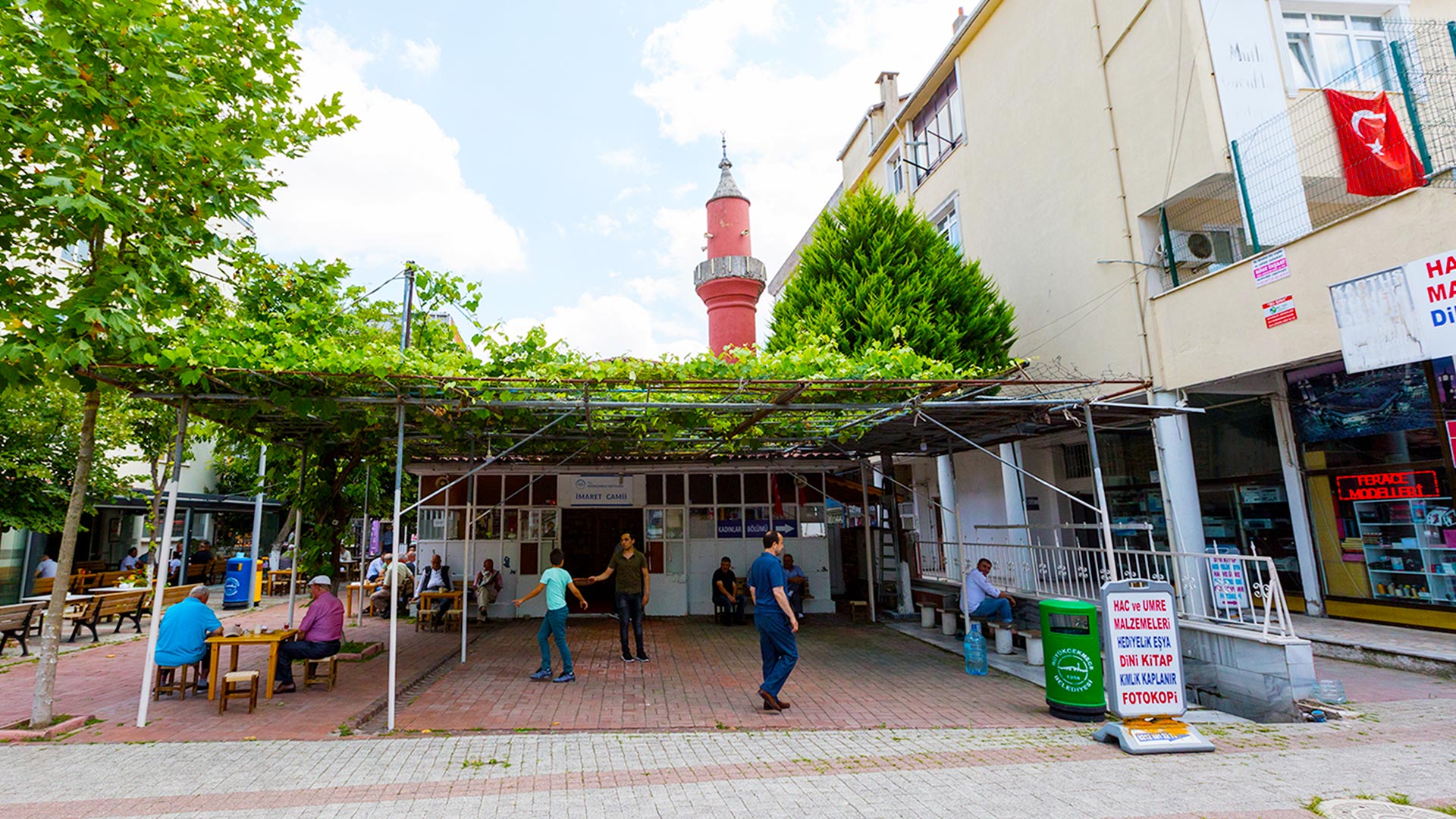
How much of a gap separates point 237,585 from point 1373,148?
77.5ft

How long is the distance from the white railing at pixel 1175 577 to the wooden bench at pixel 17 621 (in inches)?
559

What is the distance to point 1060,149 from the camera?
49.6 ft

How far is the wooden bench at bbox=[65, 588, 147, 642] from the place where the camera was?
12641mm

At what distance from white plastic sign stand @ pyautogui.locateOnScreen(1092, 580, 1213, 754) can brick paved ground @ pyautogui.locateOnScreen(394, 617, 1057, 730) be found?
0.78 m

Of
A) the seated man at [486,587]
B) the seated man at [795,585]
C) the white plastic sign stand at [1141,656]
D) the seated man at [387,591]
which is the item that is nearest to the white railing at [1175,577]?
the white plastic sign stand at [1141,656]

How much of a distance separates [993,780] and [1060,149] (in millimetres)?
13318

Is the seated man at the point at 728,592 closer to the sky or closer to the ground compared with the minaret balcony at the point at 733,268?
closer to the ground

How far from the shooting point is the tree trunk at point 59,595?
6.87m

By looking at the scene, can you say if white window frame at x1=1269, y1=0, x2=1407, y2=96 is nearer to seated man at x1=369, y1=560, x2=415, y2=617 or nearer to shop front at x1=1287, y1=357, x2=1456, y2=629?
shop front at x1=1287, y1=357, x2=1456, y2=629

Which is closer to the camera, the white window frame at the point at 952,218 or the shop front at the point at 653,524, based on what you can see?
the shop front at the point at 653,524

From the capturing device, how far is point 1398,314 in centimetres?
878

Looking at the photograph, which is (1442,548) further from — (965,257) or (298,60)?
(298,60)

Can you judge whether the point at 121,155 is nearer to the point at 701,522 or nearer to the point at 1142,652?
the point at 1142,652

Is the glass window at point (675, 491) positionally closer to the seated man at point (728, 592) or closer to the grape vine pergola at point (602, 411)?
the seated man at point (728, 592)
